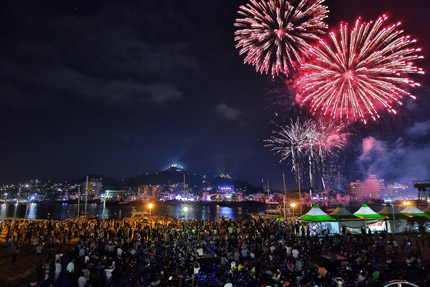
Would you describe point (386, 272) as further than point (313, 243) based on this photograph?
No

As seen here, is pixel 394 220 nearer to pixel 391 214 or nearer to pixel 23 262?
pixel 391 214

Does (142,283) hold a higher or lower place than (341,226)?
lower

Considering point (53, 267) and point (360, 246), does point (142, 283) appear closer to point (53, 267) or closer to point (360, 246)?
point (53, 267)

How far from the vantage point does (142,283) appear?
531 inches

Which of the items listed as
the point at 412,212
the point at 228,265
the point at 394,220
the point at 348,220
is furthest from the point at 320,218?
the point at 228,265

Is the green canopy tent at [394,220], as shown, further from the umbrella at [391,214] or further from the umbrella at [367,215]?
the umbrella at [367,215]

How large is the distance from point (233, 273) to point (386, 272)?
321 inches

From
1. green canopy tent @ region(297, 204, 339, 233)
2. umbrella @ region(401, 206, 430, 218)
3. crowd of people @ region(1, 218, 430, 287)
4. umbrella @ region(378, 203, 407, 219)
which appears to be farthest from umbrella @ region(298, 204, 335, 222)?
umbrella @ region(401, 206, 430, 218)

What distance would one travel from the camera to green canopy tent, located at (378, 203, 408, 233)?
83.3 ft

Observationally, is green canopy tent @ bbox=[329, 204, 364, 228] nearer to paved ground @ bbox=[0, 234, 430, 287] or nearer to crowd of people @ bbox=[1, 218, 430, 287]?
crowd of people @ bbox=[1, 218, 430, 287]

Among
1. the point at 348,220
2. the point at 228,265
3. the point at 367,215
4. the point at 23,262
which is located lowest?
the point at 23,262

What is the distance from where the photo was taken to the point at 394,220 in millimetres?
26062

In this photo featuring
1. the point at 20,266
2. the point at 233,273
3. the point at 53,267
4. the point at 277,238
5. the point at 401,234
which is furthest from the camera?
the point at 401,234

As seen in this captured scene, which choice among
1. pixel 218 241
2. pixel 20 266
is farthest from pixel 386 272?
pixel 20 266
